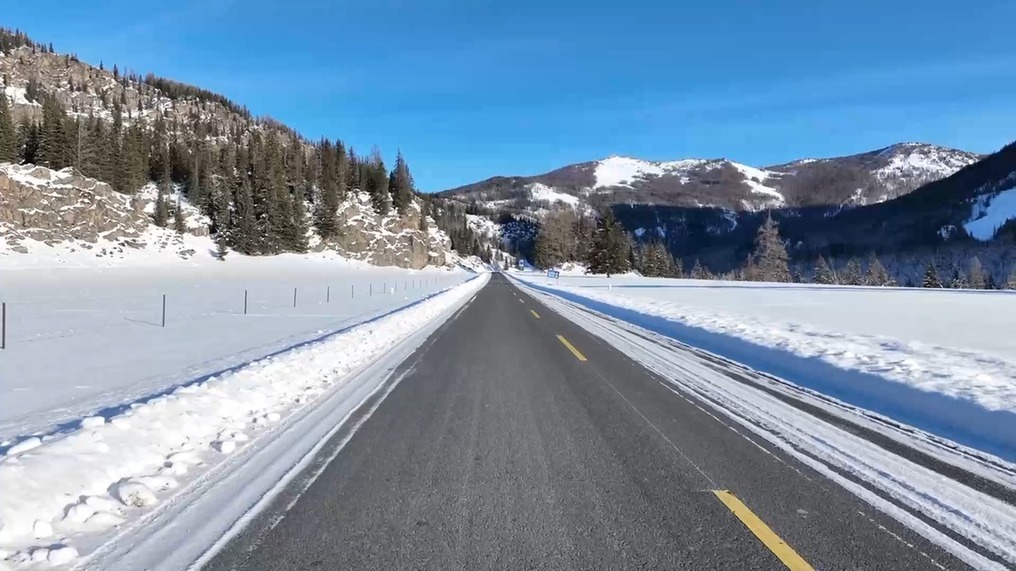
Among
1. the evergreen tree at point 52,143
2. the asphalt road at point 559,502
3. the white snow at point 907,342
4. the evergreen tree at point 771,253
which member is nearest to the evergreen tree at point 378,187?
the evergreen tree at point 52,143

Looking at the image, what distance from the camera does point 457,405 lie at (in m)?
6.89

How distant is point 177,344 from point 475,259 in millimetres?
160263

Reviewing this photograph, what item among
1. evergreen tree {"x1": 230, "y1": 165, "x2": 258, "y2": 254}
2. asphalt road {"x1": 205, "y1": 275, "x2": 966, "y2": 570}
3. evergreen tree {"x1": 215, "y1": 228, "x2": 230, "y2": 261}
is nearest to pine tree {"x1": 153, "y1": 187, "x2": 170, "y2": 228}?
evergreen tree {"x1": 215, "y1": 228, "x2": 230, "y2": 261}

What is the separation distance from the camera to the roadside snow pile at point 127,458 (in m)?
3.24

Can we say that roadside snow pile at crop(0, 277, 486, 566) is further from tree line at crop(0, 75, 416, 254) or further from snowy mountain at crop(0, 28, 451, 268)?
tree line at crop(0, 75, 416, 254)

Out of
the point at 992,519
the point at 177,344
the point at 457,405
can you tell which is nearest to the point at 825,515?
the point at 992,519

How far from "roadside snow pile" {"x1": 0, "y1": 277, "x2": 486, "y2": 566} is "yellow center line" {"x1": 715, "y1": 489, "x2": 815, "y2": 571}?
158 inches

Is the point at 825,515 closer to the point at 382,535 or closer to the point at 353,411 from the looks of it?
the point at 382,535

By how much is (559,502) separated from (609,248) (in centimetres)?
7968

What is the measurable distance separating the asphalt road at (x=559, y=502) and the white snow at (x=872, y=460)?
193mm

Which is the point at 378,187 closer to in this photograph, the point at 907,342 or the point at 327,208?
the point at 327,208

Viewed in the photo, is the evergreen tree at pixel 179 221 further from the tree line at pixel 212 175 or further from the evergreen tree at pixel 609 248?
the evergreen tree at pixel 609 248

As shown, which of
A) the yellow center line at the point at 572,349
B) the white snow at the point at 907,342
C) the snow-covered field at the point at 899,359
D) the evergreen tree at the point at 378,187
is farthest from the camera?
the evergreen tree at the point at 378,187

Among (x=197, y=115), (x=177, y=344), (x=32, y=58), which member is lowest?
(x=177, y=344)
